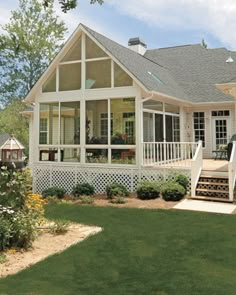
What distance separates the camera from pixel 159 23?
1510cm

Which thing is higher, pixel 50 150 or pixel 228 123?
pixel 228 123

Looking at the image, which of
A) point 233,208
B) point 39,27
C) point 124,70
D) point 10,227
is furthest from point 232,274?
point 39,27

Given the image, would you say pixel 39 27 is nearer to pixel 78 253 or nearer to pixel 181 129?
pixel 181 129

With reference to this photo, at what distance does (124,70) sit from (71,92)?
2643 millimetres

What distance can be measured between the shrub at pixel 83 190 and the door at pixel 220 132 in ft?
26.1

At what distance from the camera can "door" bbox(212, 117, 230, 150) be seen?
1761 cm

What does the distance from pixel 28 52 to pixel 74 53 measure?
70.9 ft

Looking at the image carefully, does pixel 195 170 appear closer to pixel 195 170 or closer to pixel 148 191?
pixel 195 170

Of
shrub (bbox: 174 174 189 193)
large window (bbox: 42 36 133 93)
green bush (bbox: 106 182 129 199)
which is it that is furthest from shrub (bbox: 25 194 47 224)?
large window (bbox: 42 36 133 93)

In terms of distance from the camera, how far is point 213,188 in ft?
38.0

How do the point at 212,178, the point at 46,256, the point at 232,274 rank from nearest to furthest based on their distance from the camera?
the point at 232,274 → the point at 46,256 → the point at 212,178

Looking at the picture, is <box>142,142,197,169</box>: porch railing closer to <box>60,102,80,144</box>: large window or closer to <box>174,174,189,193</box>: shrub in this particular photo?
<box>174,174,189,193</box>: shrub

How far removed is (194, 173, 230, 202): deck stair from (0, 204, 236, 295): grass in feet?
8.44

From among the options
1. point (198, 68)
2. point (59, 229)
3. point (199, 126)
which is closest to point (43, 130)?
point (59, 229)
